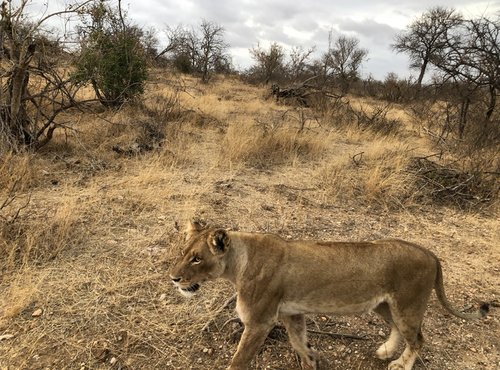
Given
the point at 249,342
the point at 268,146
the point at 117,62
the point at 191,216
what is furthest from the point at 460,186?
the point at 117,62

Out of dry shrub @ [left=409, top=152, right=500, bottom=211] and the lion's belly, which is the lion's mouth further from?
dry shrub @ [left=409, top=152, right=500, bottom=211]

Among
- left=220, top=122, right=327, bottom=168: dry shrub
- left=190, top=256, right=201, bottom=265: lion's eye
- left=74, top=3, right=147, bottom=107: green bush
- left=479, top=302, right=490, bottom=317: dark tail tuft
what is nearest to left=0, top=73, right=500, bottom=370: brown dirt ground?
left=220, top=122, right=327, bottom=168: dry shrub

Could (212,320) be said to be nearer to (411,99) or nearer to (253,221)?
(253,221)

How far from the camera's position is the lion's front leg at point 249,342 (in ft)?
10.1

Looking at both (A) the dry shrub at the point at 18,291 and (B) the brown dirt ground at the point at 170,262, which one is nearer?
(B) the brown dirt ground at the point at 170,262

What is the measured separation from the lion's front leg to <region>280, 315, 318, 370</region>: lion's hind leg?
0.39 meters

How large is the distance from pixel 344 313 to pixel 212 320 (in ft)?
4.31

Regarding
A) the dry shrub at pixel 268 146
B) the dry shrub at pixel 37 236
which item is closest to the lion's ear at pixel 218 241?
the dry shrub at pixel 37 236

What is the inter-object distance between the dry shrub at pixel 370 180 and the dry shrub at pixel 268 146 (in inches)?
30.5

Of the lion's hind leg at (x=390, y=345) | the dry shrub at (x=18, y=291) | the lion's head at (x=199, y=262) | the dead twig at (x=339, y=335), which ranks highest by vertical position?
the lion's head at (x=199, y=262)

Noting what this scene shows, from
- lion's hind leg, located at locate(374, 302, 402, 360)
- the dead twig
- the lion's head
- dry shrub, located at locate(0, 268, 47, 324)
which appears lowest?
dry shrub, located at locate(0, 268, 47, 324)

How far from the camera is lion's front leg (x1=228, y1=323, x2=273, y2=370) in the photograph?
308cm

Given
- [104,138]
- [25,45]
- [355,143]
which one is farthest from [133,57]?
[355,143]

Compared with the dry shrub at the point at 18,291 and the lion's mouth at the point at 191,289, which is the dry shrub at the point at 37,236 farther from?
the lion's mouth at the point at 191,289
